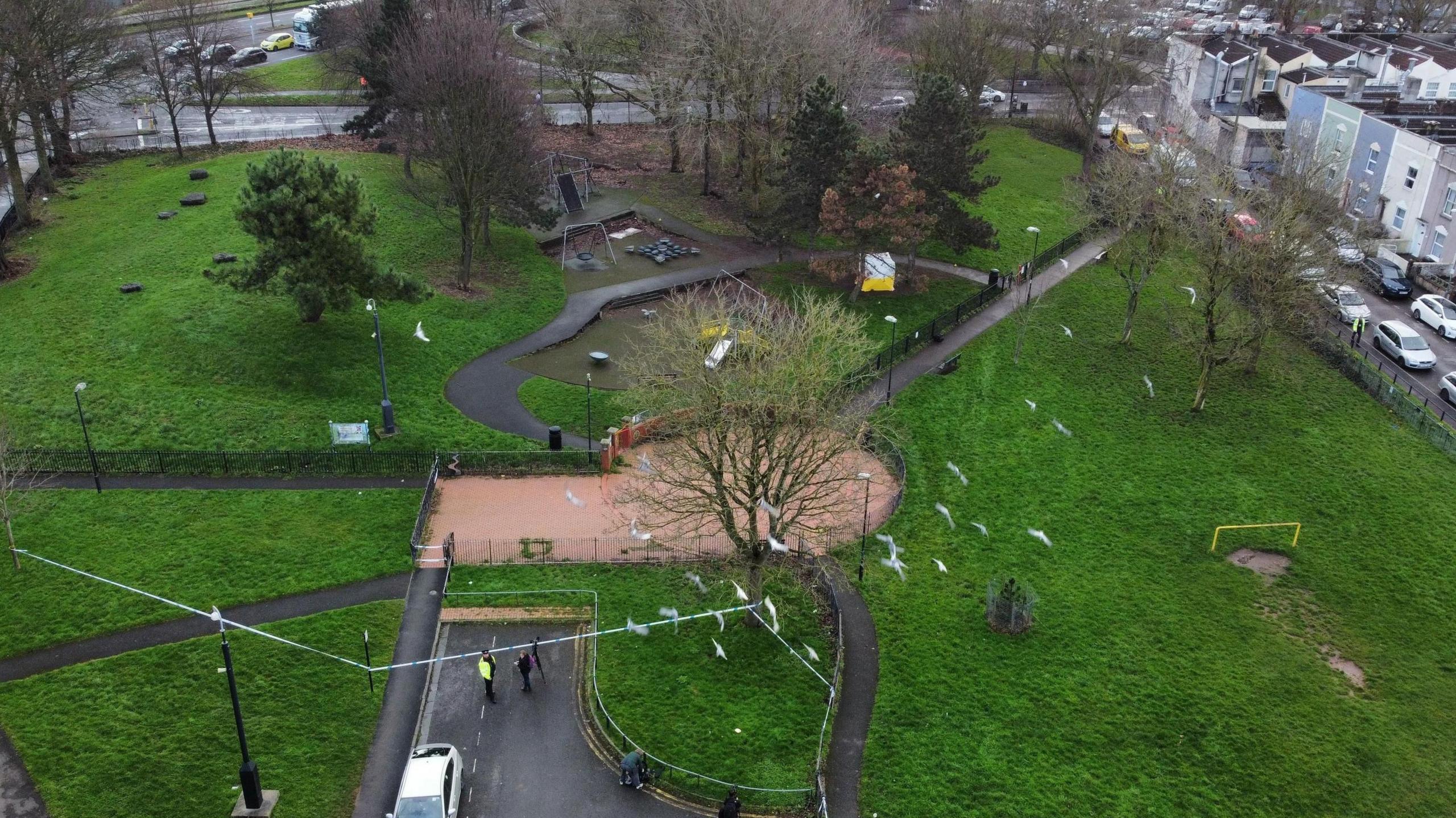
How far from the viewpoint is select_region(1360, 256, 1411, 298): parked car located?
58.4 meters

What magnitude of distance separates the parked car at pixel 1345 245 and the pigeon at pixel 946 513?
2237 cm

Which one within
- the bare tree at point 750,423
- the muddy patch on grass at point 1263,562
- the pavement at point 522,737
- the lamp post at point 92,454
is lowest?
the muddy patch on grass at point 1263,562

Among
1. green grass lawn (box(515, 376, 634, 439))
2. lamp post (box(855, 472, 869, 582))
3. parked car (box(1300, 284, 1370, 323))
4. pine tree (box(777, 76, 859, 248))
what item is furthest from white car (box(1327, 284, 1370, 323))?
green grass lawn (box(515, 376, 634, 439))

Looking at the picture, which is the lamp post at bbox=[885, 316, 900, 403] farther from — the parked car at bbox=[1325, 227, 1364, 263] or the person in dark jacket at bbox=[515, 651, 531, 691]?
the person in dark jacket at bbox=[515, 651, 531, 691]

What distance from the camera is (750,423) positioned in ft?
102

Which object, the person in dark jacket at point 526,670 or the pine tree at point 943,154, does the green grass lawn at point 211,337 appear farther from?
the pine tree at point 943,154

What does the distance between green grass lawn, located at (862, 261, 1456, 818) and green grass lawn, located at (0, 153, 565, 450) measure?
57.8 ft

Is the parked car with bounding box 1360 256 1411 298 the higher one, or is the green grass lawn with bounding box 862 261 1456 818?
the parked car with bounding box 1360 256 1411 298

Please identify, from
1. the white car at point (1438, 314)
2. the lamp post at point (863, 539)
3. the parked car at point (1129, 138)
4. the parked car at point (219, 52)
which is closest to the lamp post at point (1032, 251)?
the parked car at point (1129, 138)

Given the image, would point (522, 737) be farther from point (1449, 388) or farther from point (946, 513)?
point (1449, 388)

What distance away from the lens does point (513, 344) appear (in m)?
49.3

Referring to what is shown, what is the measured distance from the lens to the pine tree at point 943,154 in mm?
53188

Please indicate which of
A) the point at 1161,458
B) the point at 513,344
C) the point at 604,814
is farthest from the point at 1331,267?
the point at 604,814

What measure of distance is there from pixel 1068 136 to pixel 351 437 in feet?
202
